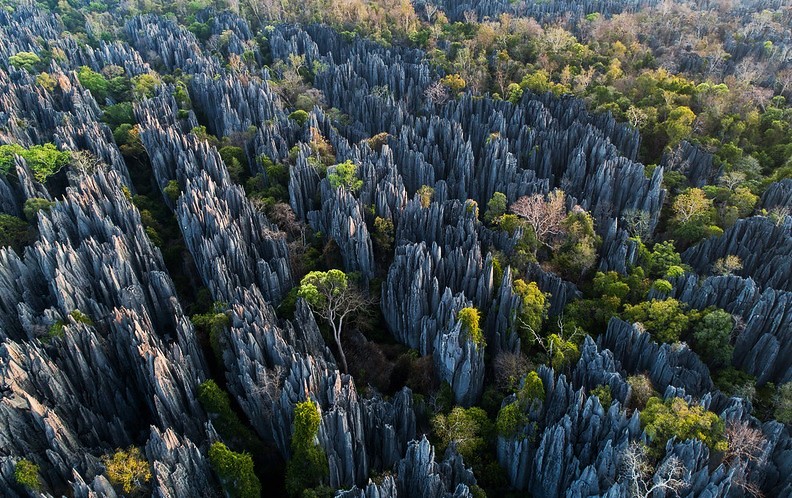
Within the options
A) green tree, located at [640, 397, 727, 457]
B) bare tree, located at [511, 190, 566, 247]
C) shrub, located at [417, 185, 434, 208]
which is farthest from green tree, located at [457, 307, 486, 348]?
shrub, located at [417, 185, 434, 208]

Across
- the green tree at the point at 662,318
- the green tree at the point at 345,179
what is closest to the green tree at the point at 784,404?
the green tree at the point at 662,318

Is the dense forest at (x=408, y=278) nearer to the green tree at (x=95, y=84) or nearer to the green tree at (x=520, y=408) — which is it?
the green tree at (x=520, y=408)

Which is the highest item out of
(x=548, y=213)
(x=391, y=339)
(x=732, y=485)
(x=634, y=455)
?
(x=548, y=213)

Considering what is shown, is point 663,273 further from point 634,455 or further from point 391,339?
point 391,339

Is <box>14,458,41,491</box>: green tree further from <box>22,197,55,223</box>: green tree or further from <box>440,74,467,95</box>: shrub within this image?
<box>440,74,467,95</box>: shrub

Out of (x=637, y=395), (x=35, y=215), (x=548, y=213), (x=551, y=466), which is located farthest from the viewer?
(x=35, y=215)

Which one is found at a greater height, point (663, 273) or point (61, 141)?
point (61, 141)

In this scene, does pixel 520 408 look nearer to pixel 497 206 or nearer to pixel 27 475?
pixel 497 206

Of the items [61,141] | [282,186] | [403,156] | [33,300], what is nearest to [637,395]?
[403,156]
